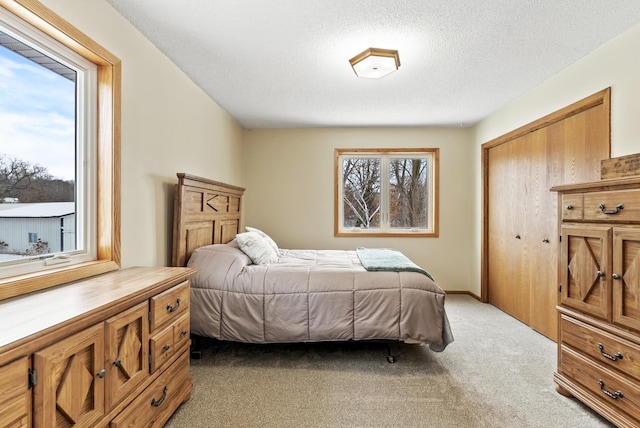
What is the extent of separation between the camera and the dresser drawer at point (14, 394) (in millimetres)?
821

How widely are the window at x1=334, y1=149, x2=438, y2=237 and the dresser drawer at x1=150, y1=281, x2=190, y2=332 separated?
9.73 ft

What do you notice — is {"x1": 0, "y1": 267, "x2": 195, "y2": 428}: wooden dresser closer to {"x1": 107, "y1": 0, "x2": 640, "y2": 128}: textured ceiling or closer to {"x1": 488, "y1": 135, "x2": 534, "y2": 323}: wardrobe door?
{"x1": 107, "y1": 0, "x2": 640, "y2": 128}: textured ceiling

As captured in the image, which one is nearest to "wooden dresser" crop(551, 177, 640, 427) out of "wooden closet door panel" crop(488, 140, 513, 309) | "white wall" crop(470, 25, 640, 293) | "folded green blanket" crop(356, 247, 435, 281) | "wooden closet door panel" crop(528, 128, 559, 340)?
"white wall" crop(470, 25, 640, 293)

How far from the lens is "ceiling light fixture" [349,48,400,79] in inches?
90.6

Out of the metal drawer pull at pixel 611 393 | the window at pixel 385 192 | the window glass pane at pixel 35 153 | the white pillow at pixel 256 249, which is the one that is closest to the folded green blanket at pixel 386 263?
the white pillow at pixel 256 249

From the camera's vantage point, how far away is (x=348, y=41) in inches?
87.8

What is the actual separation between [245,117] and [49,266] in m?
2.96

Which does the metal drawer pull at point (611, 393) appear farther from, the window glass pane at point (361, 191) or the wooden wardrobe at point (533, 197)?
the window glass pane at point (361, 191)

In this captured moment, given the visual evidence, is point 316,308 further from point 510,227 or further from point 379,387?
point 510,227

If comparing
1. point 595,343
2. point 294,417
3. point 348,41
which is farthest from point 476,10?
point 294,417

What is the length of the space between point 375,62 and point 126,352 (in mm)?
2380

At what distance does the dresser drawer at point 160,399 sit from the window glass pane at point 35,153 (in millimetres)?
860

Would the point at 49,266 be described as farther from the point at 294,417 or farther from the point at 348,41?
the point at 348,41

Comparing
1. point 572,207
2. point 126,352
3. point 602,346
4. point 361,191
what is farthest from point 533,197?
point 126,352
